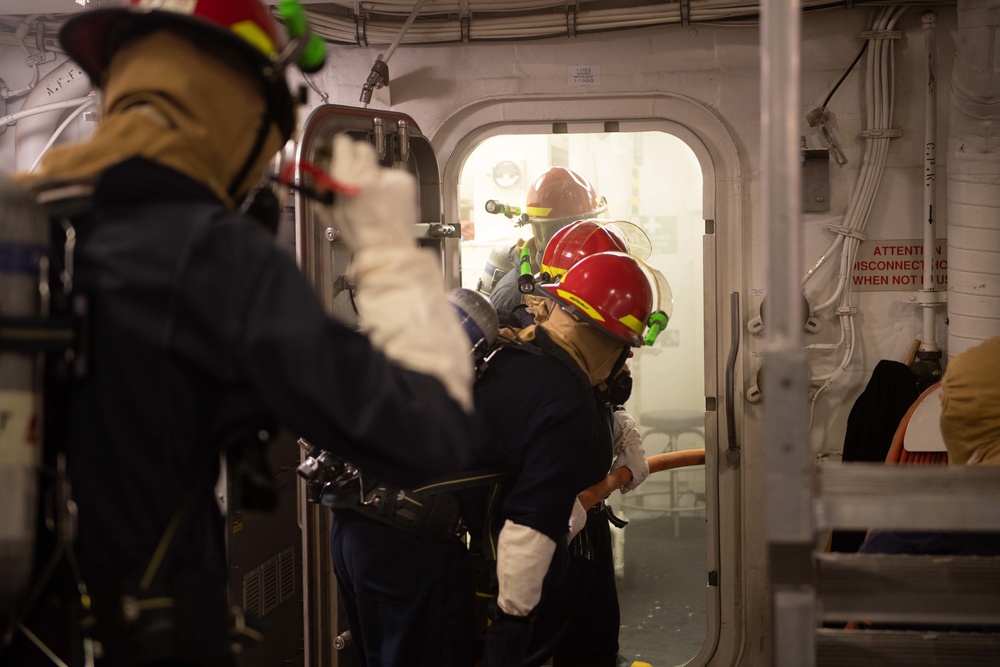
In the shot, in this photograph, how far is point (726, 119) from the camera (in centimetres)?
460

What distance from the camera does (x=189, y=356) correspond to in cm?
141

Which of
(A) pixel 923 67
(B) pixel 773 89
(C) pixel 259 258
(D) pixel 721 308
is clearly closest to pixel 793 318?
(B) pixel 773 89

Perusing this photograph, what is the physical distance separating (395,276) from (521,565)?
1.80 m

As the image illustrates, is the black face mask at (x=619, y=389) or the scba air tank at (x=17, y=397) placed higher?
the scba air tank at (x=17, y=397)

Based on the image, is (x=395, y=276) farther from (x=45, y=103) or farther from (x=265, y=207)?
(x=45, y=103)

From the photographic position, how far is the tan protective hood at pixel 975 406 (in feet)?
7.18

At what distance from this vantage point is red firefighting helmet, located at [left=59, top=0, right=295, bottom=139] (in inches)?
60.3

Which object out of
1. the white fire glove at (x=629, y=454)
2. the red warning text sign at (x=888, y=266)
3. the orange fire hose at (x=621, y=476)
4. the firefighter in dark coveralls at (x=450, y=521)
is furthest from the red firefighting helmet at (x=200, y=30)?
the red warning text sign at (x=888, y=266)

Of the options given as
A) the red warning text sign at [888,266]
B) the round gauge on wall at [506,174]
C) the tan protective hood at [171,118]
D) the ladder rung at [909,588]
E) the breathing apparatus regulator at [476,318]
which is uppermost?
the round gauge on wall at [506,174]

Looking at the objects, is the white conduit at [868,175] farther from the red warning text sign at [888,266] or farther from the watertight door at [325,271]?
the watertight door at [325,271]

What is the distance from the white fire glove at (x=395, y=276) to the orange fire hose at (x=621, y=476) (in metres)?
2.39

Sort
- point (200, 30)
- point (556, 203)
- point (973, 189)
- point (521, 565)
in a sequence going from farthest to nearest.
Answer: point (556, 203)
point (973, 189)
point (521, 565)
point (200, 30)

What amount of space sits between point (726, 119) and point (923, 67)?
978mm

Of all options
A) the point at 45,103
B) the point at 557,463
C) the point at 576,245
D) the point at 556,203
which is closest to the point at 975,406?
the point at 557,463
